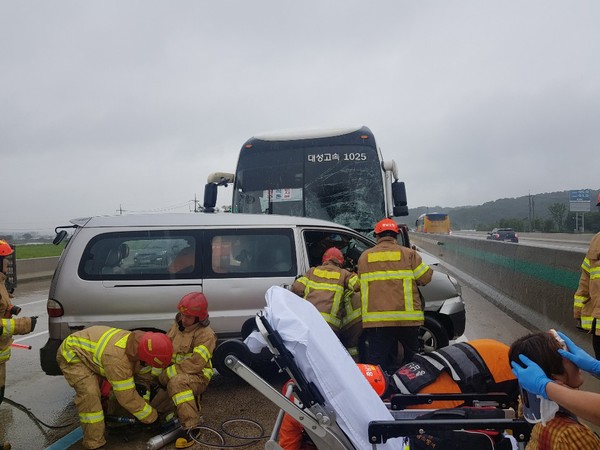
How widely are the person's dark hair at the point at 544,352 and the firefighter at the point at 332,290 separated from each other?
2.53 m

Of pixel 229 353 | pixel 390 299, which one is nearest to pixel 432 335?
pixel 390 299

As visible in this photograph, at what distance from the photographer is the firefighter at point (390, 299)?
4363mm

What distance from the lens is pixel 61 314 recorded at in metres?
4.58

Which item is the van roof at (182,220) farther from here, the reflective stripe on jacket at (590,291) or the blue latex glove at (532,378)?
the blue latex glove at (532,378)

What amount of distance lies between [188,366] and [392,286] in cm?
202

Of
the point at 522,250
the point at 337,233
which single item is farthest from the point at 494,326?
the point at 337,233

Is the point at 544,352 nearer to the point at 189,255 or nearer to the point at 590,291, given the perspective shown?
the point at 590,291

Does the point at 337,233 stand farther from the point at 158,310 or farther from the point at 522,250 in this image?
the point at 522,250

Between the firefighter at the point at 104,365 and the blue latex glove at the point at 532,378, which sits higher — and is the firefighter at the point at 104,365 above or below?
below

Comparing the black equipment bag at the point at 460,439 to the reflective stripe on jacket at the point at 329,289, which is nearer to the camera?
the black equipment bag at the point at 460,439

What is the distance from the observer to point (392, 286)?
173 inches

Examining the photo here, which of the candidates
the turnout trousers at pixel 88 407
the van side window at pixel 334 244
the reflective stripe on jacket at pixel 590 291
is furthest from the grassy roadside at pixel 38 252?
the reflective stripe on jacket at pixel 590 291

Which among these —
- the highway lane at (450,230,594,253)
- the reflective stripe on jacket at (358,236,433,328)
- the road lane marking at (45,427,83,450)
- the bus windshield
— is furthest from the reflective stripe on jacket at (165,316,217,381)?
the highway lane at (450,230,594,253)

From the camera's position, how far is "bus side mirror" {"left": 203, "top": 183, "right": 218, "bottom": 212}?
328 inches
